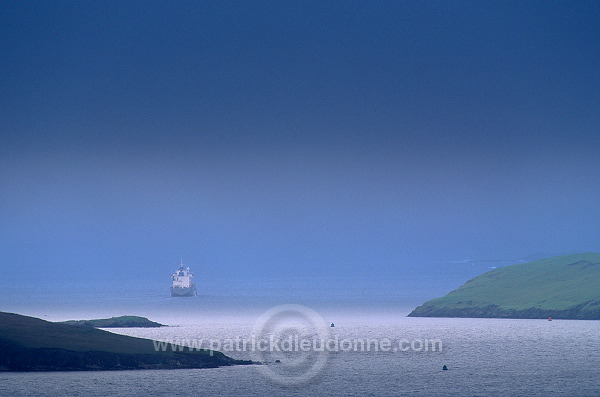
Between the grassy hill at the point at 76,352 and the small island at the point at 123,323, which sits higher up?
the small island at the point at 123,323

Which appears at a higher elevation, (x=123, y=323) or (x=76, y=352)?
(x=123, y=323)

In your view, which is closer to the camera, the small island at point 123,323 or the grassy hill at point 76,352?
the grassy hill at point 76,352

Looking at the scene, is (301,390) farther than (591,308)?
No

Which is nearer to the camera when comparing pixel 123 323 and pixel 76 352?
pixel 76 352

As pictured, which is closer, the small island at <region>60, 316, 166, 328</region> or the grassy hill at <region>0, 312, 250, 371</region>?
the grassy hill at <region>0, 312, 250, 371</region>

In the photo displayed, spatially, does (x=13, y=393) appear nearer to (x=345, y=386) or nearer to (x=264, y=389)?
(x=264, y=389)

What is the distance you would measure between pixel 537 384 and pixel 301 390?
23361mm

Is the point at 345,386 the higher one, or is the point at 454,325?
the point at 454,325

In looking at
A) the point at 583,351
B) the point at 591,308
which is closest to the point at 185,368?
the point at 583,351

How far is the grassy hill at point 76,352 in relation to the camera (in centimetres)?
9006

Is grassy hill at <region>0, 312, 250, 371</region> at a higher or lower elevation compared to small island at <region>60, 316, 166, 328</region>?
lower

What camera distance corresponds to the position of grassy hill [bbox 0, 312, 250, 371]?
90.1m

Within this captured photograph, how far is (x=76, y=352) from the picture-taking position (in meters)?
92.9

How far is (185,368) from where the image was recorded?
97125 mm
